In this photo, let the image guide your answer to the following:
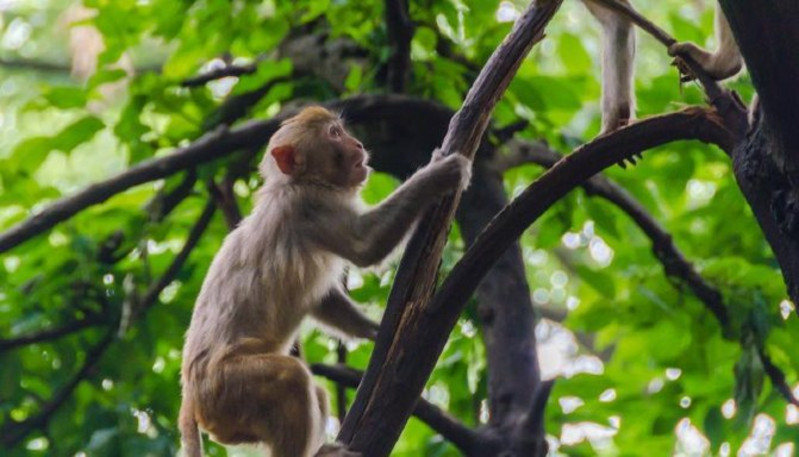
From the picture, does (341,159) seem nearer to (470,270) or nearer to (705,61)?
(705,61)

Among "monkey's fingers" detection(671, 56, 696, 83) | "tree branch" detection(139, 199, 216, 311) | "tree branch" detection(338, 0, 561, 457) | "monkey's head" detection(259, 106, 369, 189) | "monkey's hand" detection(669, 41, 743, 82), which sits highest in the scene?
"monkey's hand" detection(669, 41, 743, 82)

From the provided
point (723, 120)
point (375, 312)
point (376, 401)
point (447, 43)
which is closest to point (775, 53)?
point (723, 120)

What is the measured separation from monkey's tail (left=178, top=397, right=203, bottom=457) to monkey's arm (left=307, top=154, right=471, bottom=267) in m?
1.02

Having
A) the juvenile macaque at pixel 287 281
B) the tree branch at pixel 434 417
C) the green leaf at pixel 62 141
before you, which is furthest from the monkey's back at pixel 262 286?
the green leaf at pixel 62 141

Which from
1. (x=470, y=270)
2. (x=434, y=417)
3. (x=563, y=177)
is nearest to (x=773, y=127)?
(x=563, y=177)

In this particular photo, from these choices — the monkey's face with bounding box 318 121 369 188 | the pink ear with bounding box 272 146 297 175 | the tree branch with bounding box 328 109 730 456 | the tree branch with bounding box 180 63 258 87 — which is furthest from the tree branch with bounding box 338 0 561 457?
the tree branch with bounding box 180 63 258 87

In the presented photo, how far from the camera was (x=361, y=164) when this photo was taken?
6.62 m

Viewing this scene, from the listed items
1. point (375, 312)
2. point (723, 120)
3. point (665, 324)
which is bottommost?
point (375, 312)

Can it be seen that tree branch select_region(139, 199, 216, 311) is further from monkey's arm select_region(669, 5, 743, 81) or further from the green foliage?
monkey's arm select_region(669, 5, 743, 81)

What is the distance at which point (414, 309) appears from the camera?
461cm

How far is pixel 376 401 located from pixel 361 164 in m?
2.36

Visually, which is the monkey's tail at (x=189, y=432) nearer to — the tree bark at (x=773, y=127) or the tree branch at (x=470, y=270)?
the tree branch at (x=470, y=270)

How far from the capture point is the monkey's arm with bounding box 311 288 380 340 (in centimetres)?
660

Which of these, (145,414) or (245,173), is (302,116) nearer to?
(245,173)
